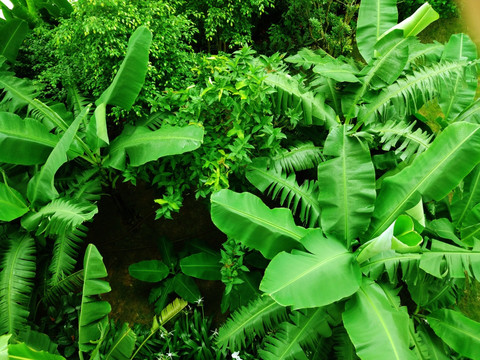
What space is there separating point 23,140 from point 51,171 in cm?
49

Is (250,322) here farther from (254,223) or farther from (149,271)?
(149,271)

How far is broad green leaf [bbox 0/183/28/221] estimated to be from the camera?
9.73 ft

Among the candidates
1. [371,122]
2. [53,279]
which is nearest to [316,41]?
[371,122]

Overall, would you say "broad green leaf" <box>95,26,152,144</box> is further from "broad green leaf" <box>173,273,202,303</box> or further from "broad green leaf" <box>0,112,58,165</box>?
"broad green leaf" <box>173,273,202,303</box>

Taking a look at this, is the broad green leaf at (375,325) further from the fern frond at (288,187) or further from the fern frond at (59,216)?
the fern frond at (59,216)

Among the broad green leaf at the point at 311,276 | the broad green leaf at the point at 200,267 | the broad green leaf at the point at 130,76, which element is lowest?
the broad green leaf at the point at 200,267

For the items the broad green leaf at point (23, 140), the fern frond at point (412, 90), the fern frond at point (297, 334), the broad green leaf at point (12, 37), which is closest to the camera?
the fern frond at point (297, 334)

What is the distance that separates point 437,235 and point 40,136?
13.1ft

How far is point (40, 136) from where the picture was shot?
327cm

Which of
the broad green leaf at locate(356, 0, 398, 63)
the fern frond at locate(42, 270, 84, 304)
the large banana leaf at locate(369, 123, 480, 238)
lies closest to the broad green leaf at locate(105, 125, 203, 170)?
the fern frond at locate(42, 270, 84, 304)

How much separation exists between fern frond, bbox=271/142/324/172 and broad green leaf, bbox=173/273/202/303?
170cm

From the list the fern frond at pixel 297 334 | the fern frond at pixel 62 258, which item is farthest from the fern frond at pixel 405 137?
the fern frond at pixel 62 258

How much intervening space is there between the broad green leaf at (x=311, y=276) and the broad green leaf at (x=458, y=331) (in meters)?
1.22

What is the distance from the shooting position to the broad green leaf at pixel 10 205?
2967 mm
